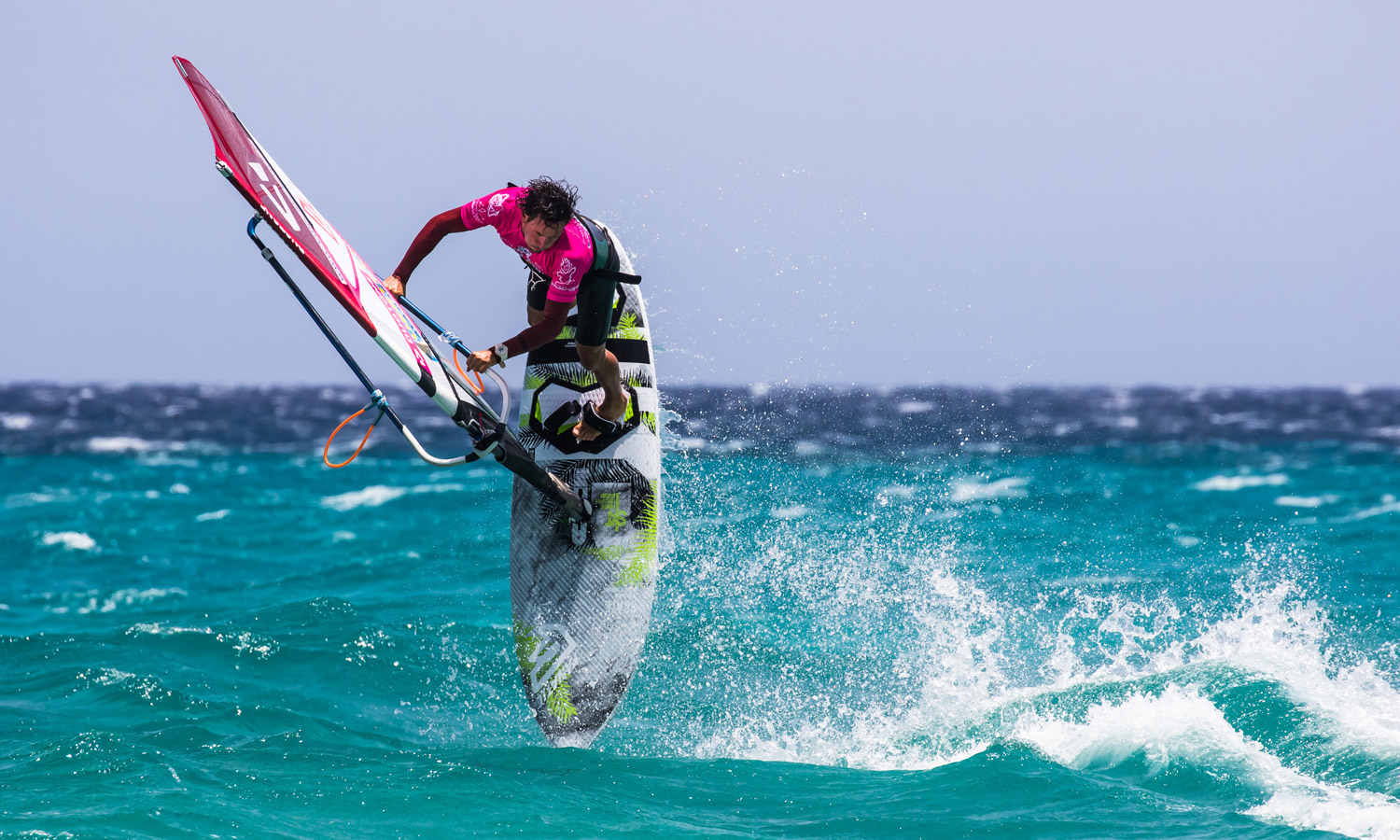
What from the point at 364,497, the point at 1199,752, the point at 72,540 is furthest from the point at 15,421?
the point at 1199,752

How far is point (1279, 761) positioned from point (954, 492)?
1203cm

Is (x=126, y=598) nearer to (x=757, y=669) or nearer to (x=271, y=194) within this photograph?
(x=757, y=669)

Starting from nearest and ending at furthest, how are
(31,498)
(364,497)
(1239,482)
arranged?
(364,497)
(1239,482)
(31,498)

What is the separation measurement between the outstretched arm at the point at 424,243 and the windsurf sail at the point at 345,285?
0.18 metres

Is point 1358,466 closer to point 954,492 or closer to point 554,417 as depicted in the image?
point 954,492

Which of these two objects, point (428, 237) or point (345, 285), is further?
point (428, 237)

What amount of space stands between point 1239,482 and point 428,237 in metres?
18.2

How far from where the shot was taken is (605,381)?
7.13 m

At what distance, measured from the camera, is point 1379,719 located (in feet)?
23.2

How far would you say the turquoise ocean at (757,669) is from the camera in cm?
605

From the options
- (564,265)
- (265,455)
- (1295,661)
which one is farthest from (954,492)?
(265,455)

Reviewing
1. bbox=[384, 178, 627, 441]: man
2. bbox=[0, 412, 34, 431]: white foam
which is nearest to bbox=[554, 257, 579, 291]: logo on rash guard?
bbox=[384, 178, 627, 441]: man

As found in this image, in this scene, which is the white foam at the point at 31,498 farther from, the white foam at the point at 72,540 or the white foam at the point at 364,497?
the white foam at the point at 364,497

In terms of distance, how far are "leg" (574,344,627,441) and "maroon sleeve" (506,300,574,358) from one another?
35cm
